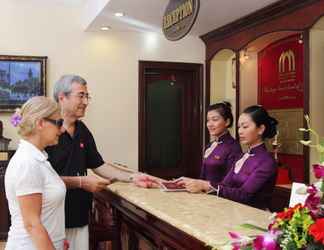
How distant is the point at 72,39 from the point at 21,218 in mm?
4142

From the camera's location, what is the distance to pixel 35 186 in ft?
5.82

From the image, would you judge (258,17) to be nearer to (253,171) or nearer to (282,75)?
(282,75)

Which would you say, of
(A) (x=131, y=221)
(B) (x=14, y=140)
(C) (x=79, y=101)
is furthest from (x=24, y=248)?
(B) (x=14, y=140)

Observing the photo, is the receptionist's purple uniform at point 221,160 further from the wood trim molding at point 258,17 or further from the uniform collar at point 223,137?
the wood trim molding at point 258,17

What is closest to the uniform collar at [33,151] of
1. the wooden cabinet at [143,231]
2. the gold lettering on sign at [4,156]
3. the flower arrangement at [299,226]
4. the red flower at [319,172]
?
the wooden cabinet at [143,231]

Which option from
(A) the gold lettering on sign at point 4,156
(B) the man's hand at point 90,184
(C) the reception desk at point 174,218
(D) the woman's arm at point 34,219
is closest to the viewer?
(C) the reception desk at point 174,218

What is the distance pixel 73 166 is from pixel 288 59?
3683 mm

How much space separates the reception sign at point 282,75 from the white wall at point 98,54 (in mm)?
980

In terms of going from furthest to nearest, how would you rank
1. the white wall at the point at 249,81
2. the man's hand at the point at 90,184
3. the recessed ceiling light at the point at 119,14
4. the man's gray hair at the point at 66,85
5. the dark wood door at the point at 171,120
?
the dark wood door at the point at 171,120 → the white wall at the point at 249,81 → the recessed ceiling light at the point at 119,14 → the man's gray hair at the point at 66,85 → the man's hand at the point at 90,184

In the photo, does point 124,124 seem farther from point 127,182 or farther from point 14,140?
point 127,182

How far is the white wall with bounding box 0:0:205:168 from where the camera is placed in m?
5.50

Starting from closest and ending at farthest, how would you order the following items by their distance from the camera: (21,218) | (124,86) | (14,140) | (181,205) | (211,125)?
(21,218) < (181,205) < (211,125) < (14,140) < (124,86)

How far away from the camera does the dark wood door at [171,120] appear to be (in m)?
6.04

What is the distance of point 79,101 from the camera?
244cm
